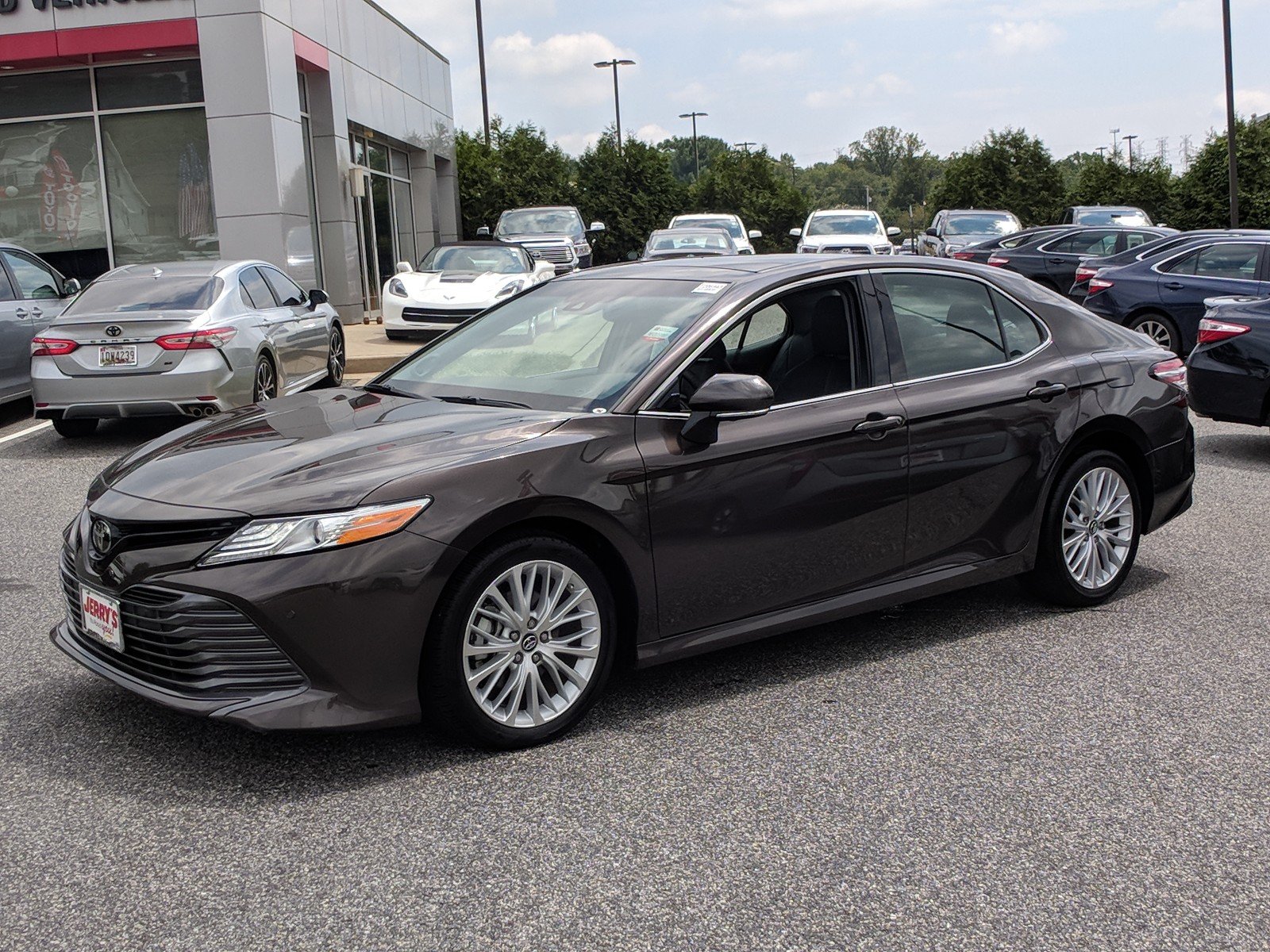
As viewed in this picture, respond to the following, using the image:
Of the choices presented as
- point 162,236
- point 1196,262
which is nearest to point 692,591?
point 1196,262

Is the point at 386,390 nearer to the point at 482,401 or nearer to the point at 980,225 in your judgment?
the point at 482,401

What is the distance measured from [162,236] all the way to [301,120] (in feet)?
11.4

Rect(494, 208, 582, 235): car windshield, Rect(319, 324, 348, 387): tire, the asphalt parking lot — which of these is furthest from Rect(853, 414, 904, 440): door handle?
Rect(494, 208, 582, 235): car windshield

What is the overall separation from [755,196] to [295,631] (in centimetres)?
5448

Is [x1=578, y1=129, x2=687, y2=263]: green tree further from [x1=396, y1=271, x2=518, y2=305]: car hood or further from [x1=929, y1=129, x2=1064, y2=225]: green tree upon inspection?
[x1=396, y1=271, x2=518, y2=305]: car hood

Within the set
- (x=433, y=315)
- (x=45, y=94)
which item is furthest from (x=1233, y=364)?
(x=45, y=94)

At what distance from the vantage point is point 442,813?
144 inches

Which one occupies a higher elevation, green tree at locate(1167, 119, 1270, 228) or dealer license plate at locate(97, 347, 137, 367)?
green tree at locate(1167, 119, 1270, 228)

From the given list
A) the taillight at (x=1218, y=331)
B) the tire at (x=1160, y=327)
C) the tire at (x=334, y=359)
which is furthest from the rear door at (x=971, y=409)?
the tire at (x=1160, y=327)

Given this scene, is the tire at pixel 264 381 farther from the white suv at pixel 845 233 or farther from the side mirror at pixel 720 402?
the white suv at pixel 845 233

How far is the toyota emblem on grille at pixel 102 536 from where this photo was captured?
13.0 feet

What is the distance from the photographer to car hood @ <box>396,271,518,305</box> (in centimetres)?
1758

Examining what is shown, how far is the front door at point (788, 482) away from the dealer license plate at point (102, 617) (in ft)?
5.49

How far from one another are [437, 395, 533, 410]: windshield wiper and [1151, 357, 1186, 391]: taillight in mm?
2979
